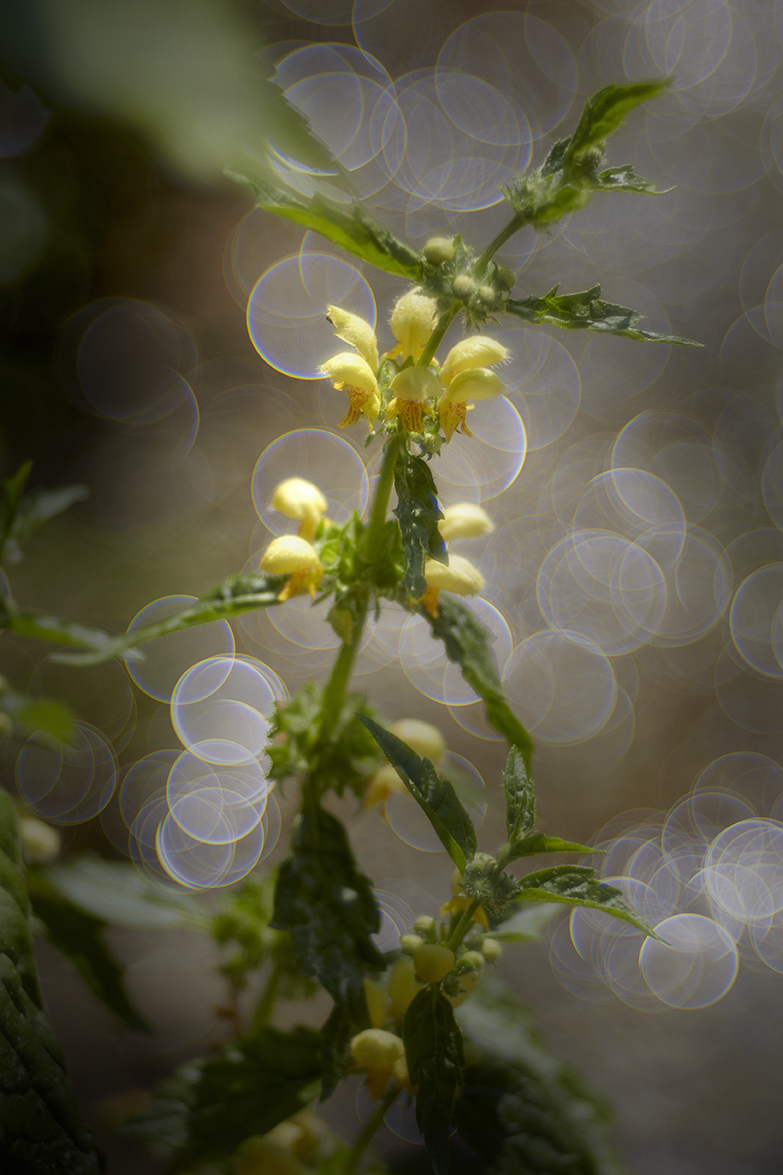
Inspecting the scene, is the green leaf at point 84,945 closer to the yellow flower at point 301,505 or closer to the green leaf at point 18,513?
the green leaf at point 18,513

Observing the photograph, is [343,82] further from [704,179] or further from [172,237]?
[704,179]

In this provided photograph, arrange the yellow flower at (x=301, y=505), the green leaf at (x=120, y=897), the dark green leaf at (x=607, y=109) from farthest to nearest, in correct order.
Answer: the green leaf at (x=120, y=897) < the yellow flower at (x=301, y=505) < the dark green leaf at (x=607, y=109)

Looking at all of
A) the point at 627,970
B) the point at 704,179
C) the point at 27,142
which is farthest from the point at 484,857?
the point at 704,179

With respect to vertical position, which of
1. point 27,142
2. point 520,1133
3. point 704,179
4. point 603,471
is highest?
point 704,179

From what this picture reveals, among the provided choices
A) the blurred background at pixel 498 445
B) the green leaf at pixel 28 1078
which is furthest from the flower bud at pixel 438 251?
the blurred background at pixel 498 445

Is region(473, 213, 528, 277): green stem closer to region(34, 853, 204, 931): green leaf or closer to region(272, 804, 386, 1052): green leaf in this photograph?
region(272, 804, 386, 1052): green leaf

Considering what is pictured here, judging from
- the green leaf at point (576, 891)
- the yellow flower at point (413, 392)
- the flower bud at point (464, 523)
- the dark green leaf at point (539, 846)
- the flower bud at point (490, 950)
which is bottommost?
the flower bud at point (490, 950)
